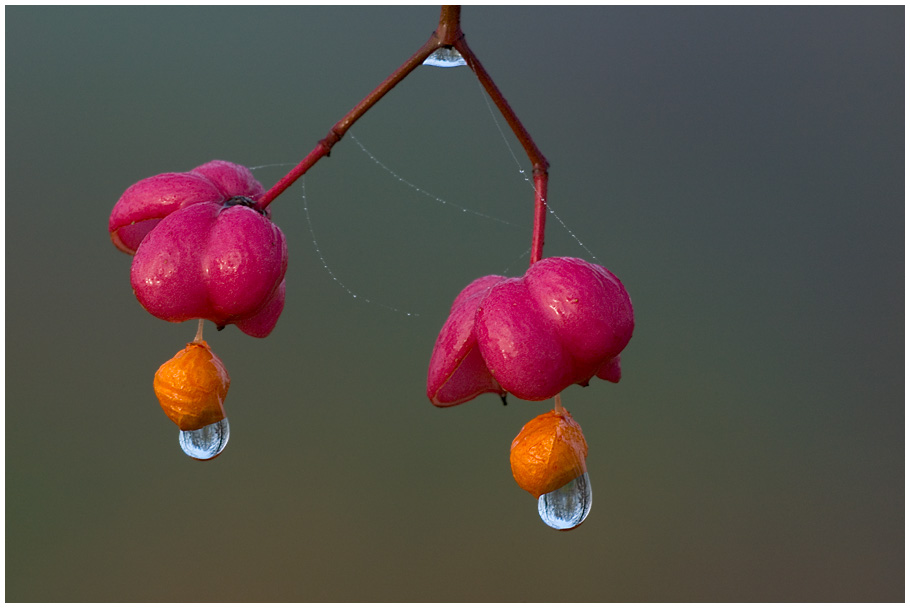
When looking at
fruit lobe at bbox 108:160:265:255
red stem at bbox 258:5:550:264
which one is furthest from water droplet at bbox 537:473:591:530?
fruit lobe at bbox 108:160:265:255

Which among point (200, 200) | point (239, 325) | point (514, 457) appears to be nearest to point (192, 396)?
point (239, 325)

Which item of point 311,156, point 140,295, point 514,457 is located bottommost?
point 514,457

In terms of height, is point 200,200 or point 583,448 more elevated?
point 200,200

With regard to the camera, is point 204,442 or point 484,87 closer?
point 484,87

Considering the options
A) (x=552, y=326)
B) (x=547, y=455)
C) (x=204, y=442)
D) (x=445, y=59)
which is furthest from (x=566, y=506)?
(x=445, y=59)

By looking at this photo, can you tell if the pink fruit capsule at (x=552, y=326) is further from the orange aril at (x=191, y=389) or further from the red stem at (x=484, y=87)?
the orange aril at (x=191, y=389)

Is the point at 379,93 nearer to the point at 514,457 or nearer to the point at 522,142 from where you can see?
the point at 522,142

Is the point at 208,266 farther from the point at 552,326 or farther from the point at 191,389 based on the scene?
the point at 552,326
